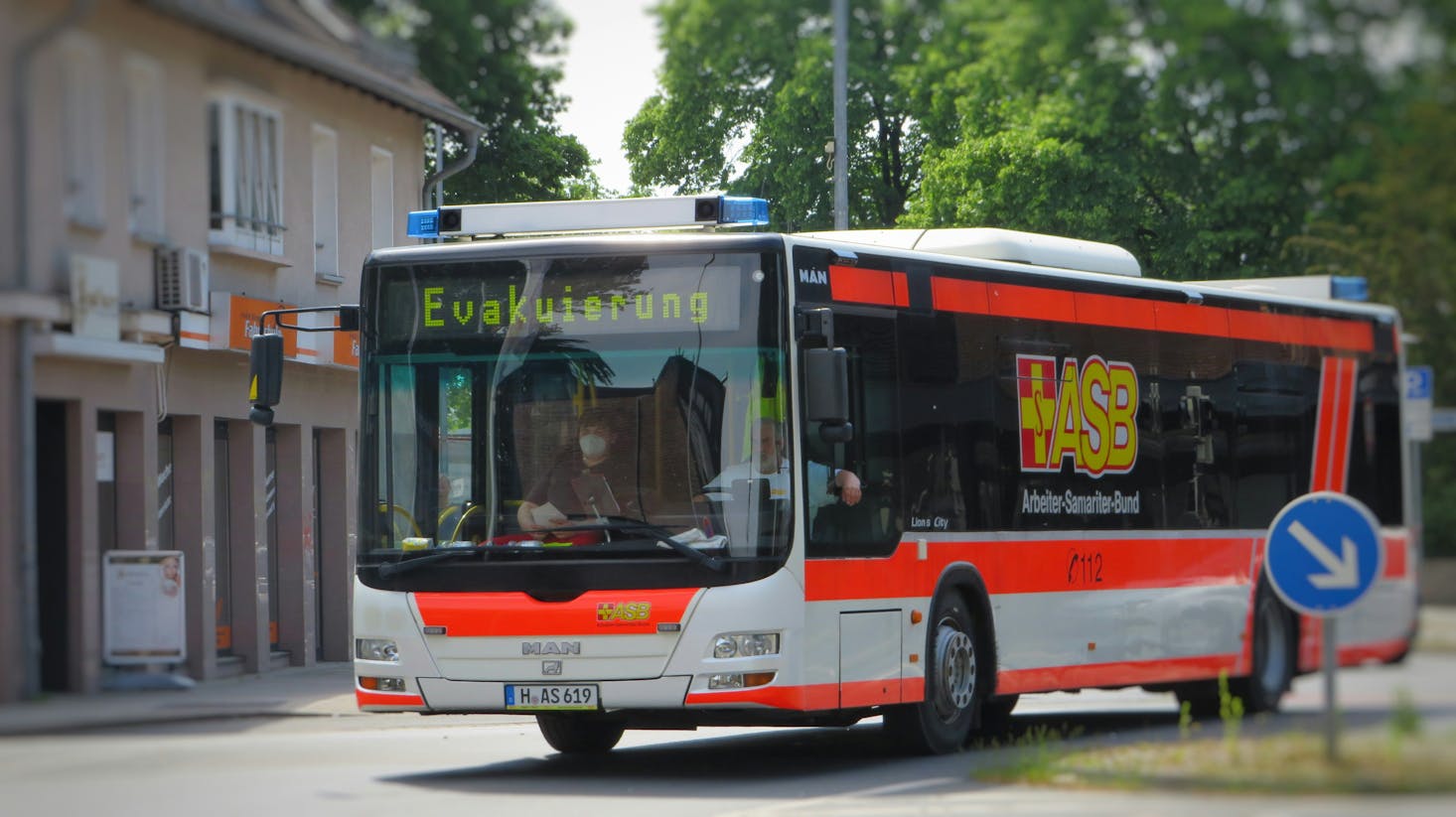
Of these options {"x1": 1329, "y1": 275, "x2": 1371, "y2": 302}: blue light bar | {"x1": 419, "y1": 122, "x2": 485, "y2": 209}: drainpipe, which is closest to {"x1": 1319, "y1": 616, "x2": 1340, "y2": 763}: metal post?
{"x1": 1329, "y1": 275, "x2": 1371, "y2": 302}: blue light bar

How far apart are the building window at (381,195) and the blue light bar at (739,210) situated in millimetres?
1803

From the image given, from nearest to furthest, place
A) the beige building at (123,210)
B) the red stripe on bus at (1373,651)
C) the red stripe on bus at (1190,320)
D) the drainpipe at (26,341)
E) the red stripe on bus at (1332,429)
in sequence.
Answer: the drainpipe at (26,341)
the beige building at (123,210)
the red stripe on bus at (1373,651)
the red stripe on bus at (1332,429)
the red stripe on bus at (1190,320)

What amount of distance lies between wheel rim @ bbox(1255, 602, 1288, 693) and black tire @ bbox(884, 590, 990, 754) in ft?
5.81

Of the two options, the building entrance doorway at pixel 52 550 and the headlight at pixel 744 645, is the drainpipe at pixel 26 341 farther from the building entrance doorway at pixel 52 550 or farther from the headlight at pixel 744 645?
the headlight at pixel 744 645

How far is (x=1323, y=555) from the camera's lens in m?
9.91

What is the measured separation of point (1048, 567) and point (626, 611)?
11.3ft

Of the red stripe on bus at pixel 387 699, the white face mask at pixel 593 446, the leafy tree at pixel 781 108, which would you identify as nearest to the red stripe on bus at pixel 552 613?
the red stripe on bus at pixel 387 699

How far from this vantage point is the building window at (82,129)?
3953mm

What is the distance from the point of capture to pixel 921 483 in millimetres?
13555

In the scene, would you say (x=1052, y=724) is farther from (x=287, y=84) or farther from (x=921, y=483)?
(x=287, y=84)

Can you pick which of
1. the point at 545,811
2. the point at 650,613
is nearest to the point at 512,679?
the point at 650,613

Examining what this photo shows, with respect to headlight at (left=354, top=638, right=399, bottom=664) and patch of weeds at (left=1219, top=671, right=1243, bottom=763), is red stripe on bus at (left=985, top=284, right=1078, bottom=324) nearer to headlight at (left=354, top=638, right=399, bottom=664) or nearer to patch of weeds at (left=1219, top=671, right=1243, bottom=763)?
patch of weeds at (left=1219, top=671, right=1243, bottom=763)


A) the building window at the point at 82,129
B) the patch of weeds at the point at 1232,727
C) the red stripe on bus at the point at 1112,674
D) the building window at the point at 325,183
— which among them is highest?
the building window at the point at 325,183

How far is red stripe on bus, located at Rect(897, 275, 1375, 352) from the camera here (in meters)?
13.5
